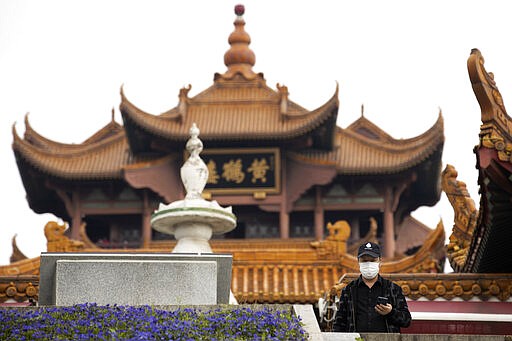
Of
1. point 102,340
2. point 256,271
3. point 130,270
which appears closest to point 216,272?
point 130,270

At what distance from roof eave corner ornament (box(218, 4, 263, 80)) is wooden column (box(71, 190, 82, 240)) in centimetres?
610

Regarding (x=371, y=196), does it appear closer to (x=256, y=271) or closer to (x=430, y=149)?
(x=430, y=149)

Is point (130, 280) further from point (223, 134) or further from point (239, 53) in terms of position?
point (239, 53)

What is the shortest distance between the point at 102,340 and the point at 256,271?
1657 centimetres

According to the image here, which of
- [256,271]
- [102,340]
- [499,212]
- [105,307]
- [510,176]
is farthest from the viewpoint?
[256,271]

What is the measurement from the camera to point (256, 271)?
2700cm

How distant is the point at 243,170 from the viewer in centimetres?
3981

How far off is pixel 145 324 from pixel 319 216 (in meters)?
29.0

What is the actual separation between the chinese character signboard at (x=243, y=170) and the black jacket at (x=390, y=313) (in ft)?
90.3

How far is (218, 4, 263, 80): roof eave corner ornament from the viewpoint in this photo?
43.0 metres

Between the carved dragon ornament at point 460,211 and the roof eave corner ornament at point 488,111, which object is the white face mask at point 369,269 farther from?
the carved dragon ornament at point 460,211

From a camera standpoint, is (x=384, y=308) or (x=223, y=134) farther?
(x=223, y=134)

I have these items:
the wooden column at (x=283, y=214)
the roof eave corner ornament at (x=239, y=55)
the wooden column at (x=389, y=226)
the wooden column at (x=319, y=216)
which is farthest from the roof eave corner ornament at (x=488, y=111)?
the roof eave corner ornament at (x=239, y=55)

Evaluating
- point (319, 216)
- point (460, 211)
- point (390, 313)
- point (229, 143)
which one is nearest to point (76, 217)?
point (229, 143)
